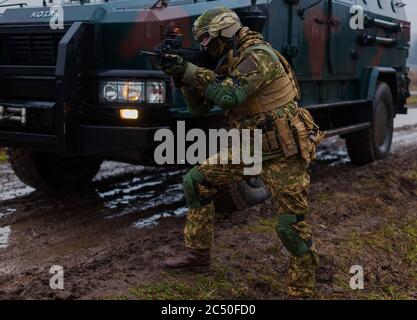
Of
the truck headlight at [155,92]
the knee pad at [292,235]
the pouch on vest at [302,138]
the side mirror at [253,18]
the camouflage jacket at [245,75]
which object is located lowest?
the knee pad at [292,235]

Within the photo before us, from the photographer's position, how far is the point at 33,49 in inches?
177

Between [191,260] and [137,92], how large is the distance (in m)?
1.22

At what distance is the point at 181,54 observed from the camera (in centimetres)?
333

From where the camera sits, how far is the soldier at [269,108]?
10.1 feet

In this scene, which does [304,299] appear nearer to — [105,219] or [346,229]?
[346,229]

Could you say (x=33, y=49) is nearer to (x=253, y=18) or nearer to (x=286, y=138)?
(x=253, y=18)

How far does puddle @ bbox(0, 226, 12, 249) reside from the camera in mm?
4441

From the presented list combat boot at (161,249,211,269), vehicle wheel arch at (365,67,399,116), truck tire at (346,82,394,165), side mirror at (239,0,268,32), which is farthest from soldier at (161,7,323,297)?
truck tire at (346,82,394,165)

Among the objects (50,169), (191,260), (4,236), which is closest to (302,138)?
(191,260)

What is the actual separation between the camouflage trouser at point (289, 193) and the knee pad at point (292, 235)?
0.02 metres

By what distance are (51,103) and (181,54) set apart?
135 centimetres

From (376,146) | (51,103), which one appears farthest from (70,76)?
(376,146)

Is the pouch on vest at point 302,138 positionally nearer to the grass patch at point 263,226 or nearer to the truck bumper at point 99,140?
the truck bumper at point 99,140

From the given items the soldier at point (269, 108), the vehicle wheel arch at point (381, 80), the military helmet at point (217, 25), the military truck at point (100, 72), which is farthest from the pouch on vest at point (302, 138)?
the vehicle wheel arch at point (381, 80)
